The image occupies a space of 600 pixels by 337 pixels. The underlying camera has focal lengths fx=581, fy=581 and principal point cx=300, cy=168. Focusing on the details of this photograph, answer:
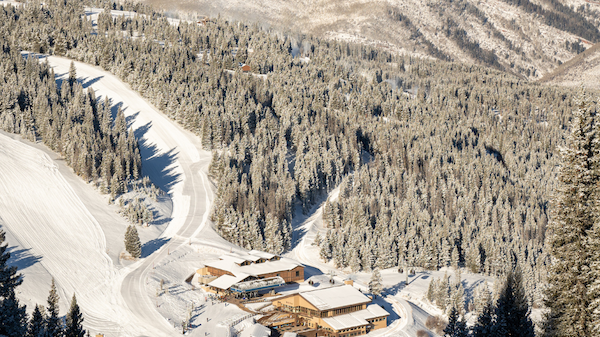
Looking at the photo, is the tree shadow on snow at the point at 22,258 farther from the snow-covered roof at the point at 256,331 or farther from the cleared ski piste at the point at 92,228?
the snow-covered roof at the point at 256,331

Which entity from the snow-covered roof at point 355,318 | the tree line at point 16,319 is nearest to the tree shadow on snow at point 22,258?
the tree line at point 16,319

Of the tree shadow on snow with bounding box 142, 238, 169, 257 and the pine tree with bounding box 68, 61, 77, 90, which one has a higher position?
the pine tree with bounding box 68, 61, 77, 90

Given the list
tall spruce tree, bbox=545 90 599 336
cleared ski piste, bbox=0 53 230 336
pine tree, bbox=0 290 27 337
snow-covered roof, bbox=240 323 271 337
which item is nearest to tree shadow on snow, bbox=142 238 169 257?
cleared ski piste, bbox=0 53 230 336

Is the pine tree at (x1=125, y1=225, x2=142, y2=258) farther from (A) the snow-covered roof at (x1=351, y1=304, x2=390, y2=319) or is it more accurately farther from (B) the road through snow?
(A) the snow-covered roof at (x1=351, y1=304, x2=390, y2=319)

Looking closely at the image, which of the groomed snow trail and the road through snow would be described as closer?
the road through snow

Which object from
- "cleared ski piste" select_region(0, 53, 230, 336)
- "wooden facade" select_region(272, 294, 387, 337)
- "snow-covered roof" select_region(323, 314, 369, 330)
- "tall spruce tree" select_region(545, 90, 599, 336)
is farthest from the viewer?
"wooden facade" select_region(272, 294, 387, 337)

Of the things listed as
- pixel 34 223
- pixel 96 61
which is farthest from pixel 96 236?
pixel 96 61

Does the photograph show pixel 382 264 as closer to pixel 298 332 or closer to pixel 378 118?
pixel 298 332
